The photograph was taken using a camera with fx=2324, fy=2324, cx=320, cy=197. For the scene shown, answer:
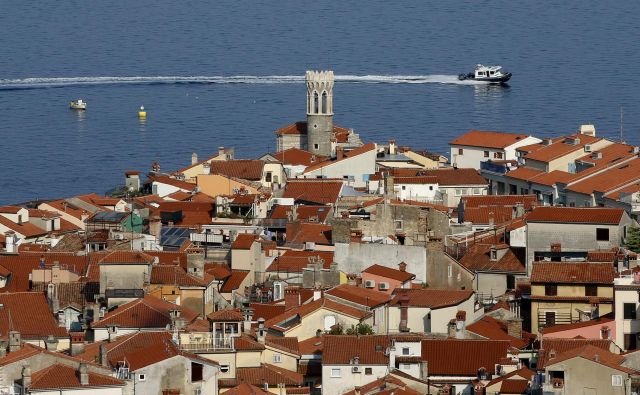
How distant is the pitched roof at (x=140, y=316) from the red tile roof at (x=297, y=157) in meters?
36.5

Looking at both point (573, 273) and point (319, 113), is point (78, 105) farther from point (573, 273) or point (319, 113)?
point (573, 273)

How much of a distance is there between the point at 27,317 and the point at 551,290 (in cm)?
956

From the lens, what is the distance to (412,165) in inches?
3103

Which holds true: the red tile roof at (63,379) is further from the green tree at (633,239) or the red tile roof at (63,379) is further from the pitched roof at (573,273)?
the green tree at (633,239)

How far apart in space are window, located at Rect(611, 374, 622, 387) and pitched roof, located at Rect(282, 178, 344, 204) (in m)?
30.7

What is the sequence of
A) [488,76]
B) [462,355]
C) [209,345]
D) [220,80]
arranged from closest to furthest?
[209,345] → [462,355] → [488,76] → [220,80]

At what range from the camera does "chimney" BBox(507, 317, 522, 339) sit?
3995 centimetres

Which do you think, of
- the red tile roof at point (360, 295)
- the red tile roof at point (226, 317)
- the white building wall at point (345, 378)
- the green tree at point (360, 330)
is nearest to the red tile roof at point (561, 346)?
the white building wall at point (345, 378)

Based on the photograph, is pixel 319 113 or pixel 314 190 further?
pixel 319 113

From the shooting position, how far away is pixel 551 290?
4244 cm

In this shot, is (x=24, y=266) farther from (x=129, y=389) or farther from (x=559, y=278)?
(x=129, y=389)

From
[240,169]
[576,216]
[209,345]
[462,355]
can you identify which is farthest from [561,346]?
[240,169]

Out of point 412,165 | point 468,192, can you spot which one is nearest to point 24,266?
point 468,192

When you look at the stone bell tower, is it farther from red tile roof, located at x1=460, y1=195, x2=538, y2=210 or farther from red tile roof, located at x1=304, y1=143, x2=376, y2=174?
red tile roof, located at x1=460, y1=195, x2=538, y2=210
